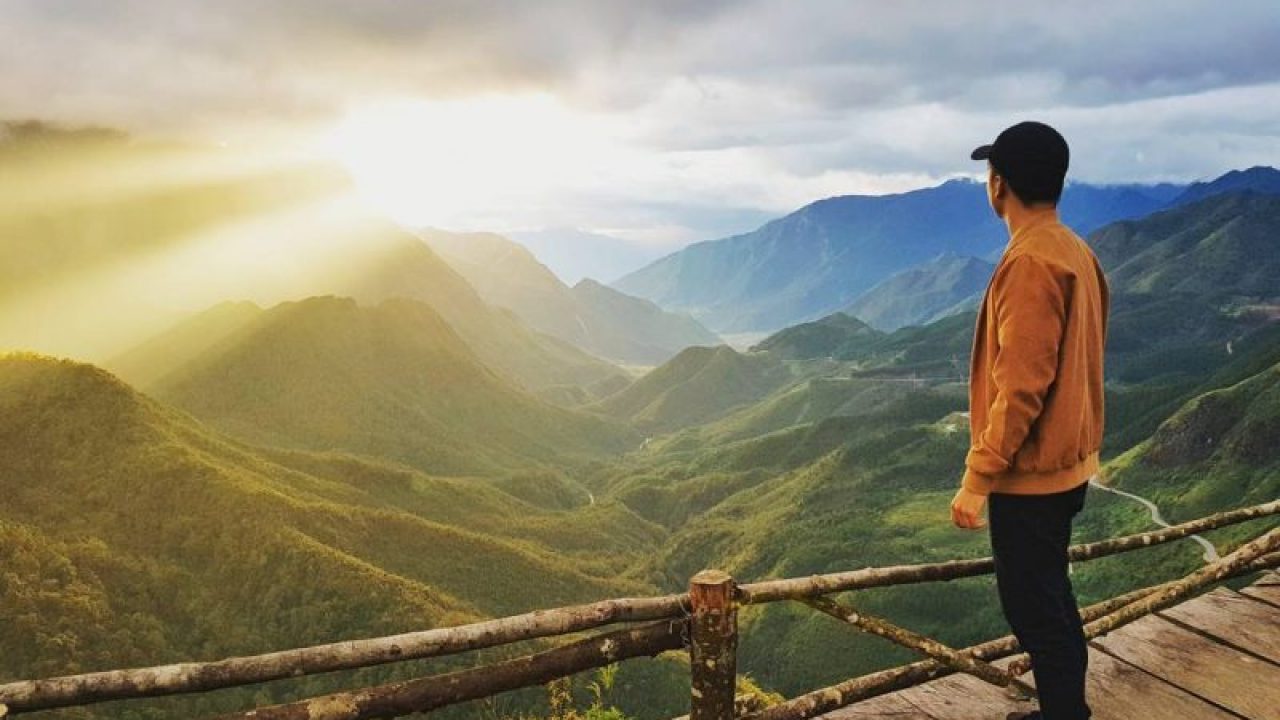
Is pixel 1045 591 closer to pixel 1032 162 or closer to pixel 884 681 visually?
pixel 884 681

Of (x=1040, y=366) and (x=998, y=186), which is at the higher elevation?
(x=998, y=186)

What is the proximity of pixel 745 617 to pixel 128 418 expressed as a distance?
2700 inches

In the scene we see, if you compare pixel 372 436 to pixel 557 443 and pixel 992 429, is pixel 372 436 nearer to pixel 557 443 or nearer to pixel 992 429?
pixel 557 443

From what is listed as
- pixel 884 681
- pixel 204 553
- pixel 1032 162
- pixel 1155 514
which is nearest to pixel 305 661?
pixel 884 681

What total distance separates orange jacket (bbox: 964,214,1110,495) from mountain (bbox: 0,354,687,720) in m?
43.7

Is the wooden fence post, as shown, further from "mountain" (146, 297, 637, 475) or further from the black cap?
"mountain" (146, 297, 637, 475)

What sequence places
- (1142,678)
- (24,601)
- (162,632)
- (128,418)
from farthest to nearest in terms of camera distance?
(128,418)
(162,632)
(24,601)
(1142,678)

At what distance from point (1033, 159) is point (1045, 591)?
2.27 m

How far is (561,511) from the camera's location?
120 meters

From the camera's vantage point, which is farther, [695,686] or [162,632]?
[162,632]

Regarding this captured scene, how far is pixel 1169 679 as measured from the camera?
5.37m

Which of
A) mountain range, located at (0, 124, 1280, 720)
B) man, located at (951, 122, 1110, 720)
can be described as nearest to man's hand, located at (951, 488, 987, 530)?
man, located at (951, 122, 1110, 720)

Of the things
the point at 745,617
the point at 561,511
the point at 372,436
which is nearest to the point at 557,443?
the point at 372,436

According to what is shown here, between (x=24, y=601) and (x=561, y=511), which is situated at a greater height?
(x=24, y=601)
